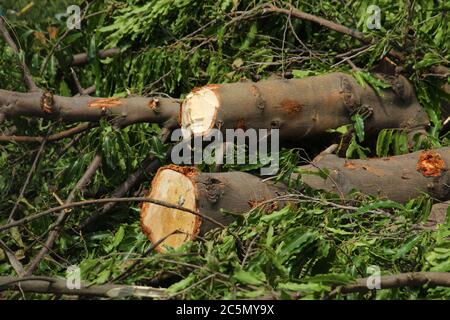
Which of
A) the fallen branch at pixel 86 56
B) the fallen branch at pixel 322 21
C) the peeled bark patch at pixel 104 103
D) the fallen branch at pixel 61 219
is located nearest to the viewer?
the fallen branch at pixel 61 219

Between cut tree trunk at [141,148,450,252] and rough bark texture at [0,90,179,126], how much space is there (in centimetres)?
48

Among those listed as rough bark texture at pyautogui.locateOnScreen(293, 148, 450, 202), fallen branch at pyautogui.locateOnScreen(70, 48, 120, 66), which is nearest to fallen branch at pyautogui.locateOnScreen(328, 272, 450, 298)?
rough bark texture at pyautogui.locateOnScreen(293, 148, 450, 202)

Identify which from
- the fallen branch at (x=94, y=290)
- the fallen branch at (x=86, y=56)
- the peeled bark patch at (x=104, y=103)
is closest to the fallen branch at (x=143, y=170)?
the peeled bark patch at (x=104, y=103)

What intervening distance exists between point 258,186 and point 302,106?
676 millimetres

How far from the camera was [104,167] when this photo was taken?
16.3 ft

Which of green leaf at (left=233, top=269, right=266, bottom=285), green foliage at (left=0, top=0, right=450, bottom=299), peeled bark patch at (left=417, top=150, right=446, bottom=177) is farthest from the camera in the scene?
peeled bark patch at (left=417, top=150, right=446, bottom=177)

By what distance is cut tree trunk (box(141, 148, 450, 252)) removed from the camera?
430cm

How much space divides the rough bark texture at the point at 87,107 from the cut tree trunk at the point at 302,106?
19 cm

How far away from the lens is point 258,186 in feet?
14.6

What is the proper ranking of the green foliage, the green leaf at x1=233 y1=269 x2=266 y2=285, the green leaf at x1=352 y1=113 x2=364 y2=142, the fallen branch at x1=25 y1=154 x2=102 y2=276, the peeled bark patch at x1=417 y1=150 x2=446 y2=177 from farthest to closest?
1. the green leaf at x1=352 y1=113 x2=364 y2=142
2. the peeled bark patch at x1=417 y1=150 x2=446 y2=177
3. the fallen branch at x1=25 y1=154 x2=102 y2=276
4. the green foliage
5. the green leaf at x1=233 y1=269 x2=266 y2=285

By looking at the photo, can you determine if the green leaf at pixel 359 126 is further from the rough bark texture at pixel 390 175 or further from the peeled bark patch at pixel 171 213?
the peeled bark patch at pixel 171 213

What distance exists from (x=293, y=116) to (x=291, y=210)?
2.87 ft

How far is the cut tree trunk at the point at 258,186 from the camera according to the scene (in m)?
4.30

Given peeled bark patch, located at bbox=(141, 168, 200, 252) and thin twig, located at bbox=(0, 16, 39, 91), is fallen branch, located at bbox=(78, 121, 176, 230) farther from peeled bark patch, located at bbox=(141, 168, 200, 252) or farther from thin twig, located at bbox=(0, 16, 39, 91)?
thin twig, located at bbox=(0, 16, 39, 91)
